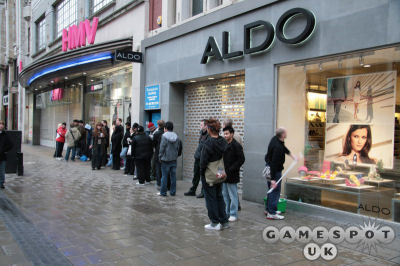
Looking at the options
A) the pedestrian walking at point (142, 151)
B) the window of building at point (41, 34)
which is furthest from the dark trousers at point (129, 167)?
the window of building at point (41, 34)

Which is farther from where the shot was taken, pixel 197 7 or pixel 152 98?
pixel 152 98

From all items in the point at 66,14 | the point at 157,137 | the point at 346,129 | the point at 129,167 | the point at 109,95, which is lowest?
the point at 129,167

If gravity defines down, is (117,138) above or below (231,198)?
above

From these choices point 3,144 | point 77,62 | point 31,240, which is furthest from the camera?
point 77,62

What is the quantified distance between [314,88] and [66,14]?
1704cm

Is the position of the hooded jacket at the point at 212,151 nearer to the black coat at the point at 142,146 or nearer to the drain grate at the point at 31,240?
the drain grate at the point at 31,240

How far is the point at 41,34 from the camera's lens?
25.3 m

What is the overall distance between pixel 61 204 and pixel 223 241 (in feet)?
12.8

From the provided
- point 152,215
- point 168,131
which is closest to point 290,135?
point 168,131

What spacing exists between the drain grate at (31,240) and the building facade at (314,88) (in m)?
4.64

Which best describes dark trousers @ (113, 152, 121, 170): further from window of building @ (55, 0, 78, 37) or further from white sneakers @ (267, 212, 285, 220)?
window of building @ (55, 0, 78, 37)

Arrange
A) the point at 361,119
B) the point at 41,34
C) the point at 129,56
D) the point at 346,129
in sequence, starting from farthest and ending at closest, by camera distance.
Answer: the point at 41,34 → the point at 129,56 → the point at 346,129 → the point at 361,119

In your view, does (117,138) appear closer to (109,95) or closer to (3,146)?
(109,95)
